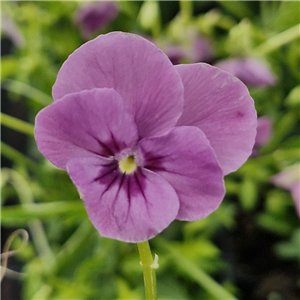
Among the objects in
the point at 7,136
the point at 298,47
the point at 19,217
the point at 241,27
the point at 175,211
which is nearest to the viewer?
the point at 175,211

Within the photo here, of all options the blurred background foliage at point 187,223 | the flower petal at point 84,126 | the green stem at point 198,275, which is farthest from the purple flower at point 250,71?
the flower petal at point 84,126

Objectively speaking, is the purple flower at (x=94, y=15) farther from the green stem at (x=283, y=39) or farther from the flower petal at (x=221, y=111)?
the flower petal at (x=221, y=111)

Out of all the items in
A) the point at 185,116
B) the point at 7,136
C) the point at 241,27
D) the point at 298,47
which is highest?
the point at 298,47

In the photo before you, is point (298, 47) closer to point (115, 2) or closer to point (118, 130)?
point (115, 2)

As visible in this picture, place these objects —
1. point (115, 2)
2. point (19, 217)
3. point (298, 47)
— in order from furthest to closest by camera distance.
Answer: point (115, 2), point (298, 47), point (19, 217)

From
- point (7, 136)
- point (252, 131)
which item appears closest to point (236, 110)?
point (252, 131)

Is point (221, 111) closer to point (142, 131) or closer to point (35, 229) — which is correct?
point (142, 131)

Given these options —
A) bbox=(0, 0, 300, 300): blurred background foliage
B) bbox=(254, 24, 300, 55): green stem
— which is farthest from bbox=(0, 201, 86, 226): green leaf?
bbox=(254, 24, 300, 55): green stem

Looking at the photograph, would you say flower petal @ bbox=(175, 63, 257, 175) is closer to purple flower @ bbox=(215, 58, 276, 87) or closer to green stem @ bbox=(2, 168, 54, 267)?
purple flower @ bbox=(215, 58, 276, 87)

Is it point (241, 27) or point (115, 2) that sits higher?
point (115, 2)
